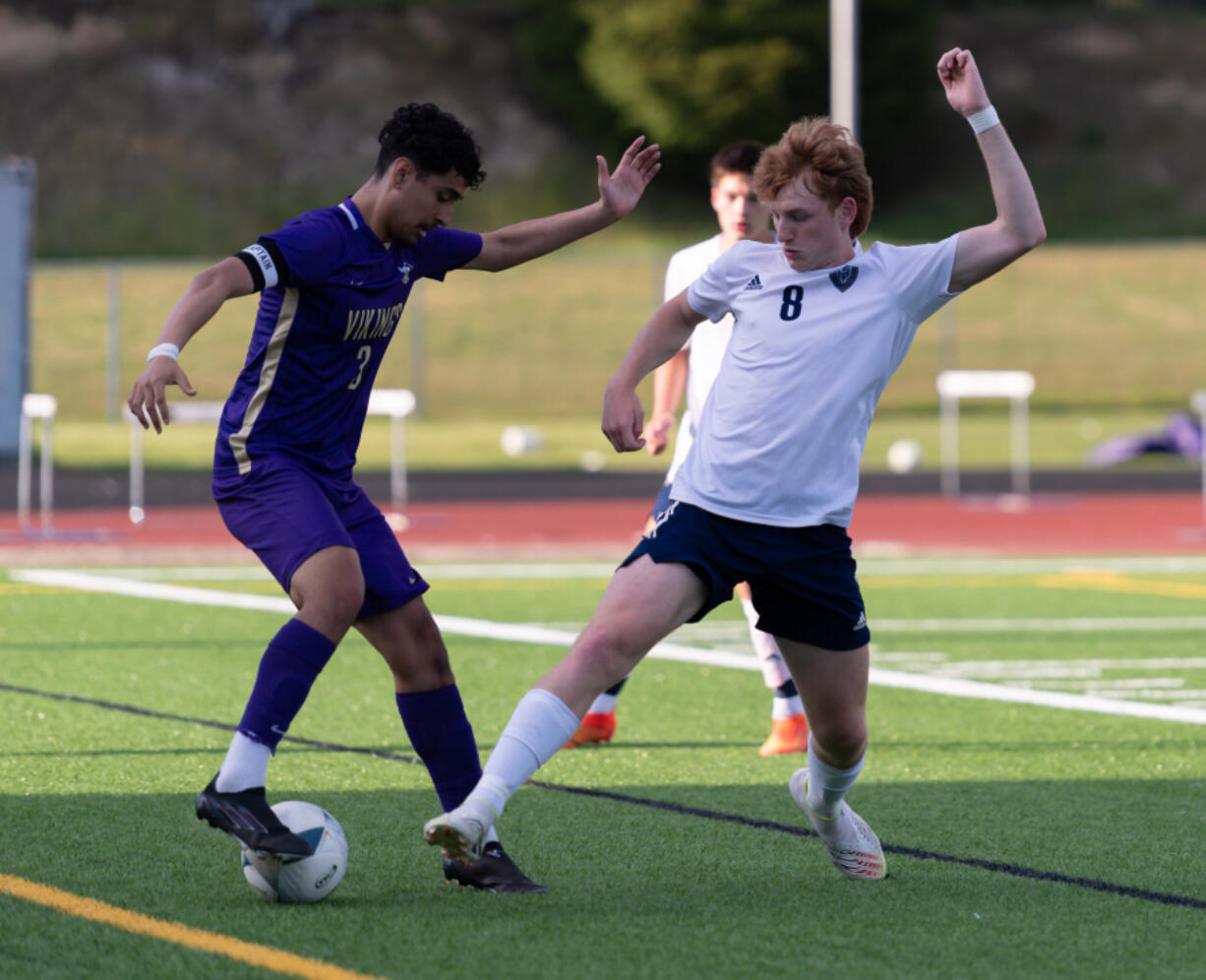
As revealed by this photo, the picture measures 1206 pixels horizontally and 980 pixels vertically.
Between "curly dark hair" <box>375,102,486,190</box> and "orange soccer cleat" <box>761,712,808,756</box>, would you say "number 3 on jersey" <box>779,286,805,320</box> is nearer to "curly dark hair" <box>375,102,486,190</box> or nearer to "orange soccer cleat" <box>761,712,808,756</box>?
"curly dark hair" <box>375,102,486,190</box>

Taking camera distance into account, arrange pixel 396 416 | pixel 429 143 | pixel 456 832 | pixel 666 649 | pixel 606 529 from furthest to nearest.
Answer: pixel 396 416, pixel 606 529, pixel 666 649, pixel 429 143, pixel 456 832

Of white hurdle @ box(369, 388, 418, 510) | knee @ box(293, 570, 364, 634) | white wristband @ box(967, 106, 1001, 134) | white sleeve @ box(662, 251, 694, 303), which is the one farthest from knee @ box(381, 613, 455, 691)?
white hurdle @ box(369, 388, 418, 510)

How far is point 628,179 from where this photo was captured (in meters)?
5.86

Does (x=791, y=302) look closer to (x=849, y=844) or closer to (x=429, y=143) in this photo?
(x=429, y=143)

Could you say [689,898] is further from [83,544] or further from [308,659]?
[83,544]

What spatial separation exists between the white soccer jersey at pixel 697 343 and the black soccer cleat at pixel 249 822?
302 cm

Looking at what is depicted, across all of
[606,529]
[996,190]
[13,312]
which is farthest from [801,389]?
[606,529]

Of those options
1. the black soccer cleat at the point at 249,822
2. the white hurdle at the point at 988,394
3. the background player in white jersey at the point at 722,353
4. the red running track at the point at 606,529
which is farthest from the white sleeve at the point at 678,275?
the white hurdle at the point at 988,394

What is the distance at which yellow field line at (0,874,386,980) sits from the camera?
4.47 m

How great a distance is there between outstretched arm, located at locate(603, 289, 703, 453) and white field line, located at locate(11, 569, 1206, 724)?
171 inches

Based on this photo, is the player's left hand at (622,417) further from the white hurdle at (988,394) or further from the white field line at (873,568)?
the white hurdle at (988,394)

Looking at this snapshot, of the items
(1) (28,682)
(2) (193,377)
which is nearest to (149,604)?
(1) (28,682)

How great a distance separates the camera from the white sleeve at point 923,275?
16.9 feet

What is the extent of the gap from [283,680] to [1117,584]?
34.6 ft
